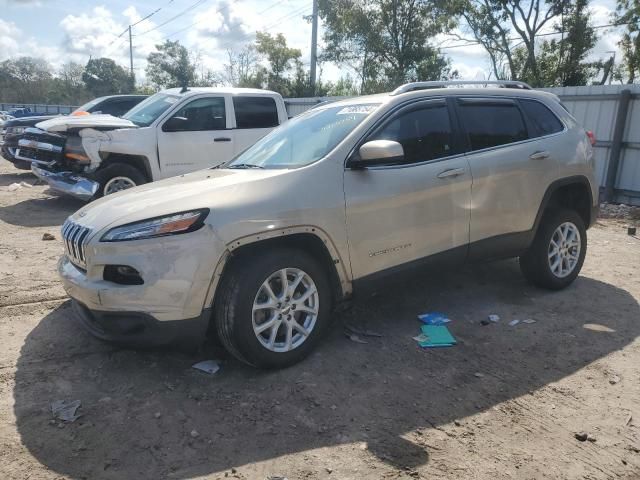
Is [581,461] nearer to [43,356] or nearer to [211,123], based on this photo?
[43,356]

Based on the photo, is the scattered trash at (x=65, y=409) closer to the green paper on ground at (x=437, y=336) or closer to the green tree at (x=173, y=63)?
the green paper on ground at (x=437, y=336)

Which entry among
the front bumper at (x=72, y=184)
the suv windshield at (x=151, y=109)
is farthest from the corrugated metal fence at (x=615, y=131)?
the front bumper at (x=72, y=184)

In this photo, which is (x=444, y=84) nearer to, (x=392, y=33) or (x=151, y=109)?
(x=151, y=109)

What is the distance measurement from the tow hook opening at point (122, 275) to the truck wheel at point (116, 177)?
534cm

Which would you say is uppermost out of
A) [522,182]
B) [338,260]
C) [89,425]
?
[522,182]

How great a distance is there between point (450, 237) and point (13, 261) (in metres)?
4.64

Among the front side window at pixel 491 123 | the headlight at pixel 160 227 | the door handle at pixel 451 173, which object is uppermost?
the front side window at pixel 491 123

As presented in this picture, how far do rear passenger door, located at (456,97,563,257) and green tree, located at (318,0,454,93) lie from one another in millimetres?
22451

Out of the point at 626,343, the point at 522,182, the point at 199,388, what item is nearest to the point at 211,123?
the point at 522,182

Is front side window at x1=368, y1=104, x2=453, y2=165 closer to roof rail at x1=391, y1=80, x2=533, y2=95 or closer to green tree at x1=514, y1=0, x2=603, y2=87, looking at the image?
roof rail at x1=391, y1=80, x2=533, y2=95

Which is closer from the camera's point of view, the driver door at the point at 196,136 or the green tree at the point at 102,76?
the driver door at the point at 196,136

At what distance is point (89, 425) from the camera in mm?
2936

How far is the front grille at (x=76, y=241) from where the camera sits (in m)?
3.30

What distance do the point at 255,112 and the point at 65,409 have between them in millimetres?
6888
